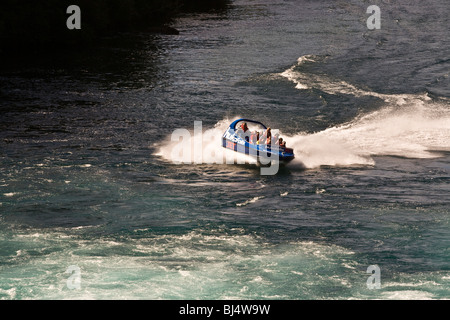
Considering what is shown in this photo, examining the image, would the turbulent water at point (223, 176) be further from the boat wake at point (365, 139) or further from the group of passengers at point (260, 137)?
the group of passengers at point (260, 137)

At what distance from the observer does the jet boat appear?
4162 centimetres

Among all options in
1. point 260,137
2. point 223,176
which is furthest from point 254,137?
point 223,176

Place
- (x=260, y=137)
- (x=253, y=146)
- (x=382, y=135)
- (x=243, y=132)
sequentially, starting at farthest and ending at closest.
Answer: (x=382, y=135)
(x=243, y=132)
(x=260, y=137)
(x=253, y=146)

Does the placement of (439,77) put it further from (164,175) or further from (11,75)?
(11,75)

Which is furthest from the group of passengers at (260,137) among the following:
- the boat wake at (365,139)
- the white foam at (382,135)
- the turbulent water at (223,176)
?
the white foam at (382,135)

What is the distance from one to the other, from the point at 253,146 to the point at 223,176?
2613 millimetres

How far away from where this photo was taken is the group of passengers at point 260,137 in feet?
137

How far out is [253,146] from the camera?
42.1 m

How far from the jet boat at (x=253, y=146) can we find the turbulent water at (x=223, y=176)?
911 mm

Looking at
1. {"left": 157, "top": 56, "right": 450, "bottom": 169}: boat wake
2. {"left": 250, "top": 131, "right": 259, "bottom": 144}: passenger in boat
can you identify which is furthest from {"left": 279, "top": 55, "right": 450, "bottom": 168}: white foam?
{"left": 250, "top": 131, "right": 259, "bottom": 144}: passenger in boat

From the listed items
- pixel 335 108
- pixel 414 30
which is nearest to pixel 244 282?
pixel 335 108

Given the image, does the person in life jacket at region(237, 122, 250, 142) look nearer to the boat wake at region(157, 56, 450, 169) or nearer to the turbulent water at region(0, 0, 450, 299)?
the boat wake at region(157, 56, 450, 169)

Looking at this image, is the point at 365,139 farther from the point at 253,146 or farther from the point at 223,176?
the point at 223,176

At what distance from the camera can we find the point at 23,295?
2712 cm
